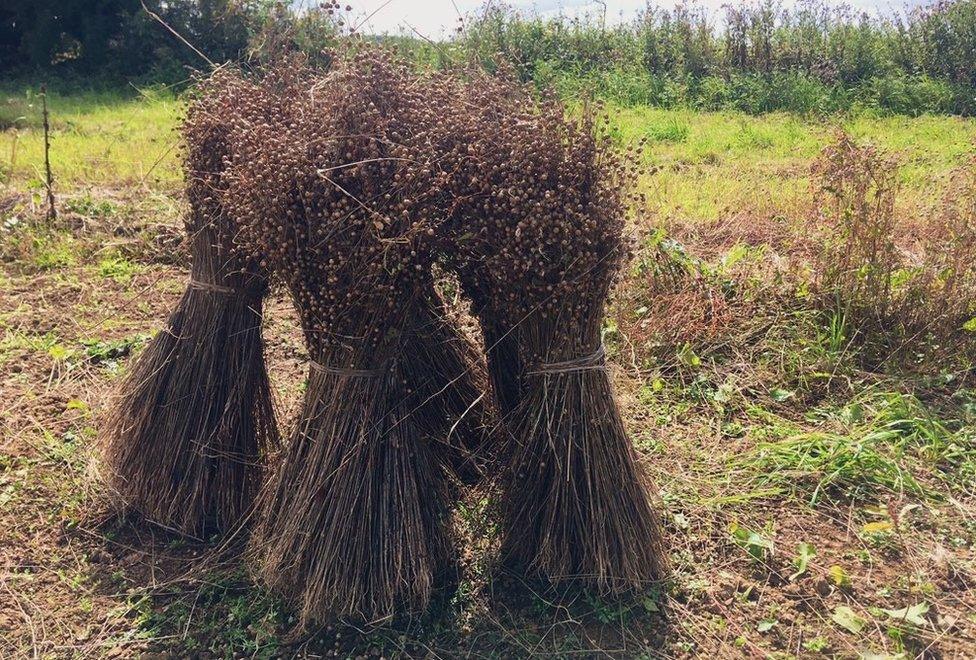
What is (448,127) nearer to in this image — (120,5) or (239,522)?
(239,522)

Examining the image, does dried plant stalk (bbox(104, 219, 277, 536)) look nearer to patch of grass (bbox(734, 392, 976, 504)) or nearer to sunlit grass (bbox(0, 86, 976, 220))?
patch of grass (bbox(734, 392, 976, 504))

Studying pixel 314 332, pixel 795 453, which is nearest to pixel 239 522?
pixel 314 332

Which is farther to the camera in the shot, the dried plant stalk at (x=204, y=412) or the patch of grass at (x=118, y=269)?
the patch of grass at (x=118, y=269)

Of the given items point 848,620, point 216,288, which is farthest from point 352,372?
point 848,620

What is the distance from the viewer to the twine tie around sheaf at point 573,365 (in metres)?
2.43

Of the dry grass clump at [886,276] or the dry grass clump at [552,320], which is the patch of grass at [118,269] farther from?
the dry grass clump at [886,276]

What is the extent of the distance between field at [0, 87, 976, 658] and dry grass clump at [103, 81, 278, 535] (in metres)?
0.15

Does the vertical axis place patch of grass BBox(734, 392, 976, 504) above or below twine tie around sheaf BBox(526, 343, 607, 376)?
below

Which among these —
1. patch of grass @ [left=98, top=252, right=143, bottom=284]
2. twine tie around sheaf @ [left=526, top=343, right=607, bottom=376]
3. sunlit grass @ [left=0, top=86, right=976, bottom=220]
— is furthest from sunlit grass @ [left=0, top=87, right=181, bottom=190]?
twine tie around sheaf @ [left=526, top=343, right=607, bottom=376]

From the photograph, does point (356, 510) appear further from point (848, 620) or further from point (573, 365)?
point (848, 620)

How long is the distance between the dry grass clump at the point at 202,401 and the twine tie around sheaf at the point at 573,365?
1.06 meters

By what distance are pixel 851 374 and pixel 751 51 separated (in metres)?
8.75

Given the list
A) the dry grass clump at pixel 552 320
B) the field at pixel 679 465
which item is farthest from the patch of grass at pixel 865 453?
the dry grass clump at pixel 552 320

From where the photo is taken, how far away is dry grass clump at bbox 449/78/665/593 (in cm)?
225
